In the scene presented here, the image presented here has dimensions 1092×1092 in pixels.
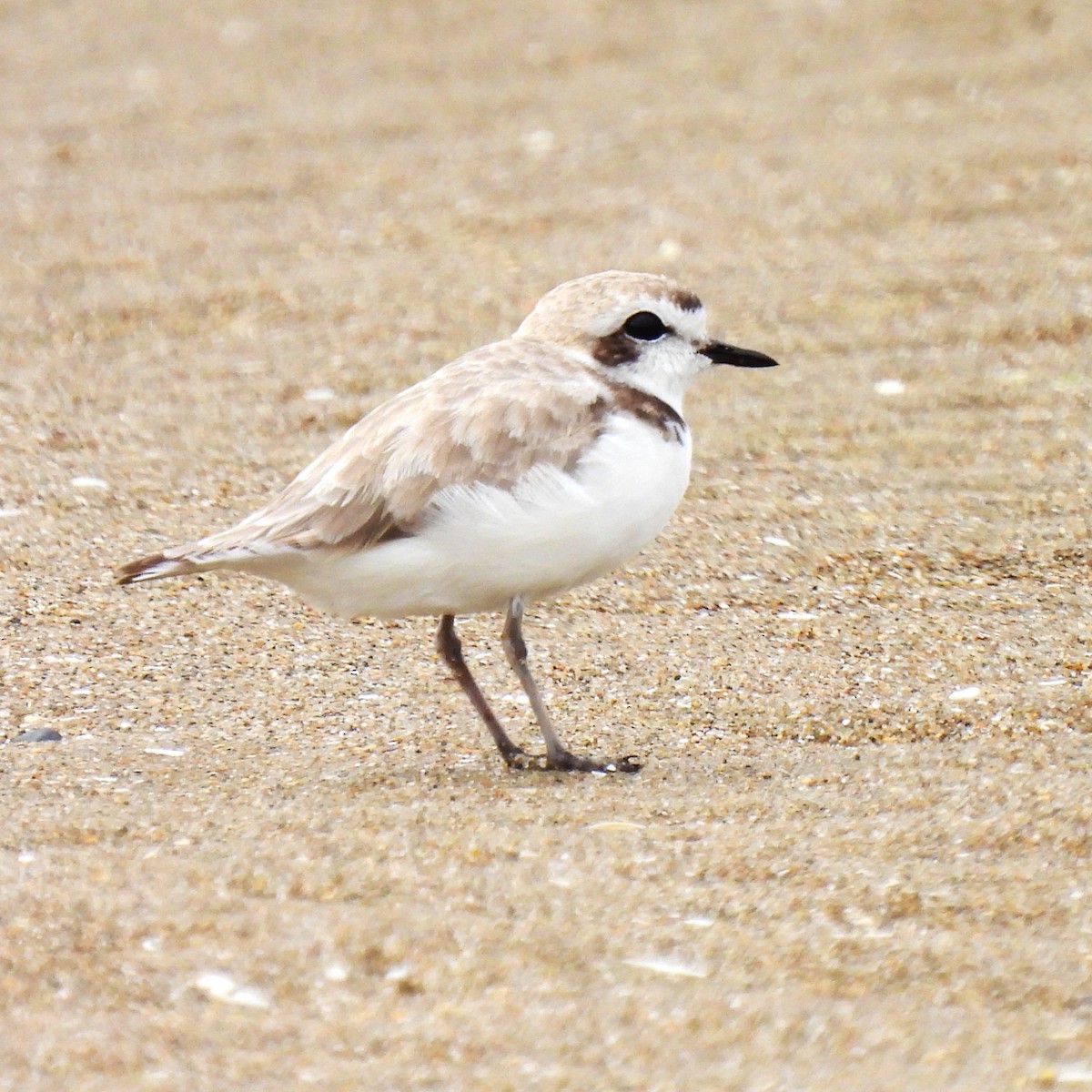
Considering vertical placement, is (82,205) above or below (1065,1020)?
above

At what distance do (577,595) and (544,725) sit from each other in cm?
122

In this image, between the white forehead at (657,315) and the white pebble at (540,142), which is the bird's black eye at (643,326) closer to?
the white forehead at (657,315)

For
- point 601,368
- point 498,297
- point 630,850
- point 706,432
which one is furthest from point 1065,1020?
point 498,297

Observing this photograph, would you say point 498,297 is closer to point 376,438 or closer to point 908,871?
point 376,438

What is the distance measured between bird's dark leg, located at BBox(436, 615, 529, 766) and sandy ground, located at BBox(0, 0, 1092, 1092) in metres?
0.12

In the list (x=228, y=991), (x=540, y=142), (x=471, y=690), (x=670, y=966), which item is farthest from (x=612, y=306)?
(x=540, y=142)

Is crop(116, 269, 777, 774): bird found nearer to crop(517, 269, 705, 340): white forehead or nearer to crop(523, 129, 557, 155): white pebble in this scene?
crop(517, 269, 705, 340): white forehead

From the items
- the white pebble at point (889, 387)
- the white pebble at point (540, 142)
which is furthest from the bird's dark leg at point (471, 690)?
the white pebble at point (540, 142)

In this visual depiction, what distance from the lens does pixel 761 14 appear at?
37.0 ft

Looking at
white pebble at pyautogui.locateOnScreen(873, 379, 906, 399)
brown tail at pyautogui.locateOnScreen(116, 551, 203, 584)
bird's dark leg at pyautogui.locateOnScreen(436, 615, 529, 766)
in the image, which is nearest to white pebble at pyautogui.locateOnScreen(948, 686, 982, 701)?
bird's dark leg at pyautogui.locateOnScreen(436, 615, 529, 766)

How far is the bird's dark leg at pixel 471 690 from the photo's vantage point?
4203 millimetres

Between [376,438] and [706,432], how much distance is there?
102 inches

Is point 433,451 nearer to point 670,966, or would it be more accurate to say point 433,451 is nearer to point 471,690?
point 471,690

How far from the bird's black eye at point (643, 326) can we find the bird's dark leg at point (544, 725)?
678mm
